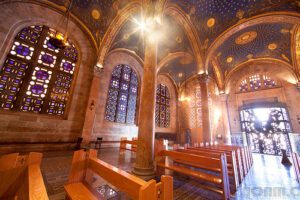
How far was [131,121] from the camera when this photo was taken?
9.23 metres

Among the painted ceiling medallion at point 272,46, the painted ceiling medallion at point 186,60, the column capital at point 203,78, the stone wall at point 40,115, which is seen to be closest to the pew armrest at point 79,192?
the stone wall at point 40,115

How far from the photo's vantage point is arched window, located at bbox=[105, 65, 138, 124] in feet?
28.0

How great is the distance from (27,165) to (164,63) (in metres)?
10.7

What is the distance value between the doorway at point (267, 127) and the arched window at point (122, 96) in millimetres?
10226

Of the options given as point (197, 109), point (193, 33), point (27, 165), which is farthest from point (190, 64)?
point (27, 165)

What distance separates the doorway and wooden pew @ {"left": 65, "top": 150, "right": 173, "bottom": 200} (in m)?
13.0

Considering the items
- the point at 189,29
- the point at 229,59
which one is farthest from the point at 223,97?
the point at 189,29

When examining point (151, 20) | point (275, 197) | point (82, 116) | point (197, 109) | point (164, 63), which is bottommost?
point (275, 197)

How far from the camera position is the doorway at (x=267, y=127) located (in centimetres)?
910

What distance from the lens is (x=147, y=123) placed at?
332cm

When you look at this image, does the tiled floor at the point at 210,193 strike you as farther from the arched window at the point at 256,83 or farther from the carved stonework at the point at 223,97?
the arched window at the point at 256,83

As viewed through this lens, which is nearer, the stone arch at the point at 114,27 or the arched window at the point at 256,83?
the stone arch at the point at 114,27

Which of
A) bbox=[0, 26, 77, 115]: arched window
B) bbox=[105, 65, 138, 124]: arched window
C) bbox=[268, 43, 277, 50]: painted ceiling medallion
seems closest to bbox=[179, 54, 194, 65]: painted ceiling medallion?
bbox=[105, 65, 138, 124]: arched window

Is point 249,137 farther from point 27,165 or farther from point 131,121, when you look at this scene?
point 27,165
